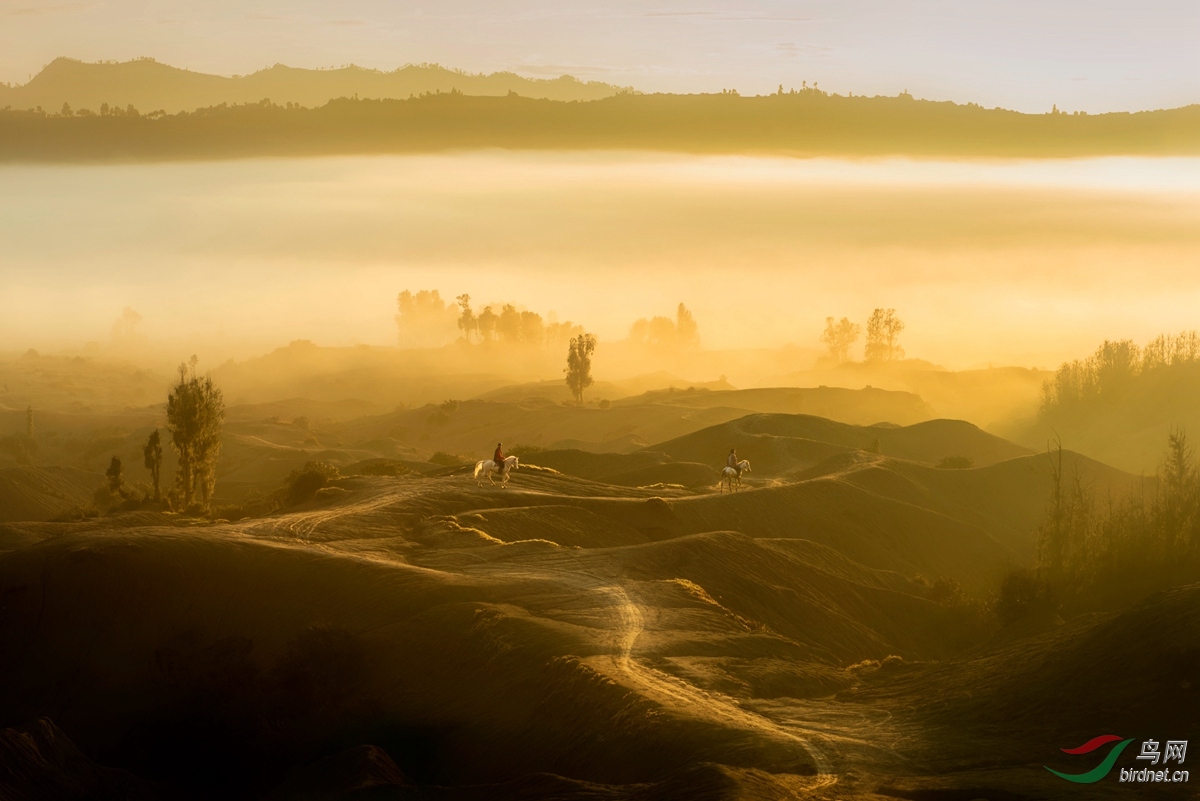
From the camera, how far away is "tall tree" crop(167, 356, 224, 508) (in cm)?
8744

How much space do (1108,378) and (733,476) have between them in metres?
144

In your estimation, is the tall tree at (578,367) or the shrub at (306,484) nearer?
the shrub at (306,484)

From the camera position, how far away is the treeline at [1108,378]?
18950cm

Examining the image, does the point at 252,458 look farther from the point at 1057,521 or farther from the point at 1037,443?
the point at 1037,443

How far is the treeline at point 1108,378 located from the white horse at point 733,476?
12755 cm

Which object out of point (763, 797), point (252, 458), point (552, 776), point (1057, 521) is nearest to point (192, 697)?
point (552, 776)

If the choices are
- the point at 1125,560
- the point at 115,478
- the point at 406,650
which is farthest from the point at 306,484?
the point at 1125,560

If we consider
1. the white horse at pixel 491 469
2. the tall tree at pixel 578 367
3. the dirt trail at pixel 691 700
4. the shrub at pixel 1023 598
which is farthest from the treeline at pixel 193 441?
the tall tree at pixel 578 367

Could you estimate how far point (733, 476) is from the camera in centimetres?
7606

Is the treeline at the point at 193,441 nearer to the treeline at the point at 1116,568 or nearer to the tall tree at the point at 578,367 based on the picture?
the treeline at the point at 1116,568

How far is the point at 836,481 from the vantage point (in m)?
88.3

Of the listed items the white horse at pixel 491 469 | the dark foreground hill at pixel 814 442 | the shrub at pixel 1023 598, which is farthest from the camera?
the dark foreground hill at pixel 814 442

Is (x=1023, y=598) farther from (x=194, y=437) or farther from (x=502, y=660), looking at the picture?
(x=194, y=437)

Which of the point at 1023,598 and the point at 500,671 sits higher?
the point at 500,671
